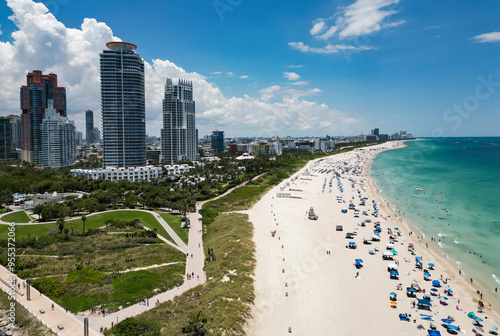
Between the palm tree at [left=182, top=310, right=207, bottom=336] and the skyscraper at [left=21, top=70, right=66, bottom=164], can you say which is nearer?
the palm tree at [left=182, top=310, right=207, bottom=336]

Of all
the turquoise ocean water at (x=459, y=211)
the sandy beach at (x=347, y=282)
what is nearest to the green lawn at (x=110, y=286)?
the sandy beach at (x=347, y=282)

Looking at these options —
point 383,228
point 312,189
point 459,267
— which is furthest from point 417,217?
point 312,189

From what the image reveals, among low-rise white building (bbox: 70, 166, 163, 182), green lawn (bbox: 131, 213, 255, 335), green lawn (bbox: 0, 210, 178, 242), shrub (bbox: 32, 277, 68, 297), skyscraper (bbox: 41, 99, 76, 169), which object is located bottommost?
green lawn (bbox: 131, 213, 255, 335)

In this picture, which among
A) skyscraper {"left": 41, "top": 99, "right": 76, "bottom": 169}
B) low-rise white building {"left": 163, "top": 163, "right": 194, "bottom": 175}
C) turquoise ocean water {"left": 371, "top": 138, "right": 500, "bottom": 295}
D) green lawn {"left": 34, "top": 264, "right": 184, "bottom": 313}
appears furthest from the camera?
skyscraper {"left": 41, "top": 99, "right": 76, "bottom": 169}

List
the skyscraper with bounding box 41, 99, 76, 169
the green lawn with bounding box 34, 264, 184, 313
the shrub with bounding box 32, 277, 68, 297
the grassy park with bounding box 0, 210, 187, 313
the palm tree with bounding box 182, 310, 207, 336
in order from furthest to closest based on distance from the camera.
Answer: the skyscraper with bounding box 41, 99, 76, 169 → the grassy park with bounding box 0, 210, 187, 313 → the shrub with bounding box 32, 277, 68, 297 → the green lawn with bounding box 34, 264, 184, 313 → the palm tree with bounding box 182, 310, 207, 336

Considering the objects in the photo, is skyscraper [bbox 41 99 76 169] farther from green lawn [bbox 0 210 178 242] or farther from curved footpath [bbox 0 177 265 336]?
curved footpath [bbox 0 177 265 336]

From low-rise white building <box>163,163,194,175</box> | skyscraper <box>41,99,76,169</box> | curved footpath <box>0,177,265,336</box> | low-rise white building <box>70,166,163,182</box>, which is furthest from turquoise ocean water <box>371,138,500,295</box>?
skyscraper <box>41,99,76,169</box>

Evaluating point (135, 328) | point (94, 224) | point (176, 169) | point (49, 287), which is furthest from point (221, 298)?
point (176, 169)
